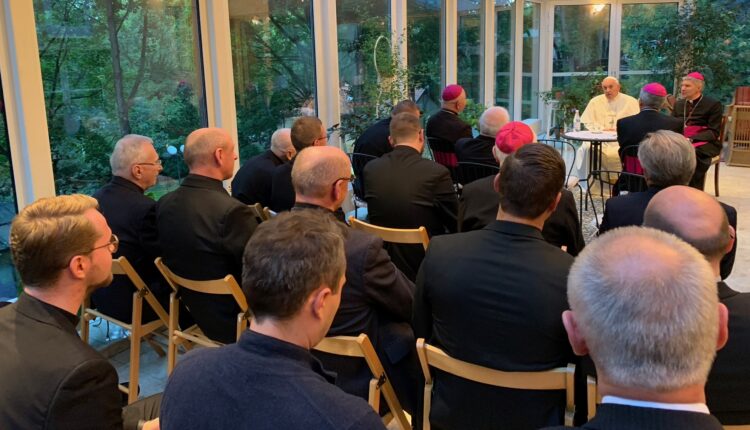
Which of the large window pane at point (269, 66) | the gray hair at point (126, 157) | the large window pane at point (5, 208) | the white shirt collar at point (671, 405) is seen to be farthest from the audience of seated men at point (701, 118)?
the white shirt collar at point (671, 405)

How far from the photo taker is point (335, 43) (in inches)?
227

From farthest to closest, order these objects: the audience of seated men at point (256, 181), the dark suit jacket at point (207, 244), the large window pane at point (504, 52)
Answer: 1. the large window pane at point (504, 52)
2. the audience of seated men at point (256, 181)
3. the dark suit jacket at point (207, 244)

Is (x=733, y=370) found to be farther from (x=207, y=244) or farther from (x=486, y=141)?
(x=486, y=141)

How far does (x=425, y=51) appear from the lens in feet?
24.7

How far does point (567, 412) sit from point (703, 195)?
783 mm

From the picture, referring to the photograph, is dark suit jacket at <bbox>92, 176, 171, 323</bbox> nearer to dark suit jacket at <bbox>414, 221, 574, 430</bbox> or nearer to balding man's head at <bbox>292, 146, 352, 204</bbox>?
balding man's head at <bbox>292, 146, 352, 204</bbox>

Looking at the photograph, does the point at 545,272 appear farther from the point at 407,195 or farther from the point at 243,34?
the point at 243,34

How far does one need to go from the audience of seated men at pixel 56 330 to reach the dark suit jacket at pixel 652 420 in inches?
41.8

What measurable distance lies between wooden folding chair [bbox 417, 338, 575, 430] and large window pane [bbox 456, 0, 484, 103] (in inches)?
279

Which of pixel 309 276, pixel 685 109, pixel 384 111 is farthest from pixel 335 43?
pixel 309 276

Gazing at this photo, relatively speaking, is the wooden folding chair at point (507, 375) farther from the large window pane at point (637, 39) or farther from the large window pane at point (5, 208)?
the large window pane at point (637, 39)

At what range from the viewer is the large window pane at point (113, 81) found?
364 centimetres

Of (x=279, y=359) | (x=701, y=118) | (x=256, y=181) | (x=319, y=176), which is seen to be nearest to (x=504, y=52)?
(x=701, y=118)

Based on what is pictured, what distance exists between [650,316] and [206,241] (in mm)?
2064
